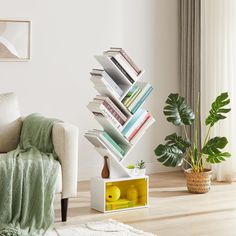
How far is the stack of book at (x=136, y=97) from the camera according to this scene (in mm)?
4453

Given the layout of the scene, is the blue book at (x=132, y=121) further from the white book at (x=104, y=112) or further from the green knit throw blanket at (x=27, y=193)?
the green knit throw blanket at (x=27, y=193)

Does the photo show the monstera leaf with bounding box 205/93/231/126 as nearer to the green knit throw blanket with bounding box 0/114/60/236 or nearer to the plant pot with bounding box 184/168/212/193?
the plant pot with bounding box 184/168/212/193

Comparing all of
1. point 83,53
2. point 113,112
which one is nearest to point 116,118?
point 113,112

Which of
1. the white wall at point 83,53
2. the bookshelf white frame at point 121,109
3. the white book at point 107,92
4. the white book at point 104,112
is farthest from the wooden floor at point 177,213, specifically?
the white book at point 107,92

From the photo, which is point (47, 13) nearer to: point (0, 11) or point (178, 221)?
point (0, 11)

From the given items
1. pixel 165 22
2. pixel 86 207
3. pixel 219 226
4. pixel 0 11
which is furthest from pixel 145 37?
pixel 219 226

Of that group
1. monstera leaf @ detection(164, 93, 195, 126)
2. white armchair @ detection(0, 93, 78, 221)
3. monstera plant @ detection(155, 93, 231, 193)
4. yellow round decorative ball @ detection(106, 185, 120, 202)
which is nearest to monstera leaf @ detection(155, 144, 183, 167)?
monstera plant @ detection(155, 93, 231, 193)

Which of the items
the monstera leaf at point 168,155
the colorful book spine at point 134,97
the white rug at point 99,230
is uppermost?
the colorful book spine at point 134,97

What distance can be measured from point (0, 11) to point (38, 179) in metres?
2.04

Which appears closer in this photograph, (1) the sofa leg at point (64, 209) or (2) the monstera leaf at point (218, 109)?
(1) the sofa leg at point (64, 209)

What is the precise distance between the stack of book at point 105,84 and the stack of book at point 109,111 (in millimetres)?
61

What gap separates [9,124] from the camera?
456cm

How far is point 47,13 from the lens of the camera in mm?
5508

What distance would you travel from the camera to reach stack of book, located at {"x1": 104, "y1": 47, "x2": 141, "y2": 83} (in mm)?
4340
